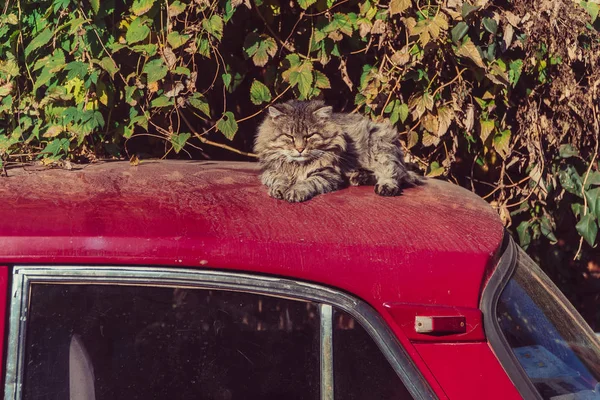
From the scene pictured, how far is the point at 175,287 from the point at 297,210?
17.4 inches

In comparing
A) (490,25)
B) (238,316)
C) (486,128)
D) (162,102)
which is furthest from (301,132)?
(238,316)

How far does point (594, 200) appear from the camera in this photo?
4.68m

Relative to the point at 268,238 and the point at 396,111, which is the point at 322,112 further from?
the point at 268,238

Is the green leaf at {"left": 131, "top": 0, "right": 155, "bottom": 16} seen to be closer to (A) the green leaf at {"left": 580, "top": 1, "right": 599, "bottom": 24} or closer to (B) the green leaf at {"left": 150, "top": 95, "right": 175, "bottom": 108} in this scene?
(B) the green leaf at {"left": 150, "top": 95, "right": 175, "bottom": 108}

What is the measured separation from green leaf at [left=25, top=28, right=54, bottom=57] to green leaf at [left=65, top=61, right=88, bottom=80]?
23cm

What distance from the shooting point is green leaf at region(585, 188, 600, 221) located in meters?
4.66

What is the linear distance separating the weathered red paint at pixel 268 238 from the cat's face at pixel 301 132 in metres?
2.30

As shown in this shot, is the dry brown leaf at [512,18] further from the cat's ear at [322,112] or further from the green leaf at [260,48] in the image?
the green leaf at [260,48]

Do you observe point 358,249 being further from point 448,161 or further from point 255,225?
point 448,161

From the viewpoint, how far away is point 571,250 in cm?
546

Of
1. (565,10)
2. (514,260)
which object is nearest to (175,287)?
(514,260)

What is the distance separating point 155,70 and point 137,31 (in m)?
0.24

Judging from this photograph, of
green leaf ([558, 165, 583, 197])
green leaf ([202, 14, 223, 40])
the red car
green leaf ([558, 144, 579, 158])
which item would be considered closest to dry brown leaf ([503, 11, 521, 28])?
green leaf ([558, 144, 579, 158])

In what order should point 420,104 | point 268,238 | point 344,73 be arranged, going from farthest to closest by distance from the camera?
1. point 344,73
2. point 420,104
3. point 268,238
